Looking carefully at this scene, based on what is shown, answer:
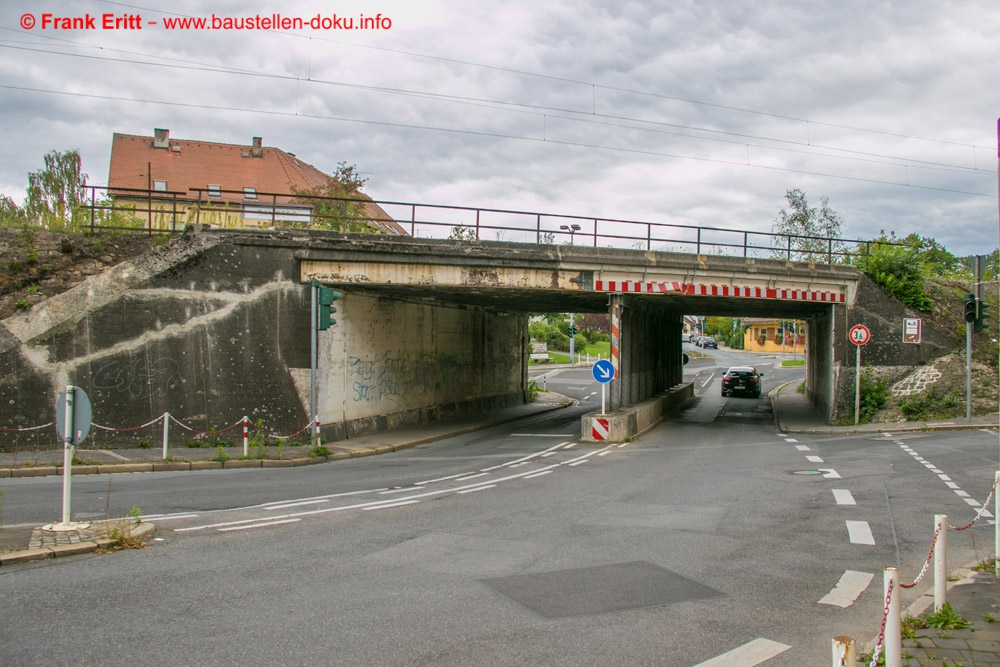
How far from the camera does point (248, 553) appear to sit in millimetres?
7703

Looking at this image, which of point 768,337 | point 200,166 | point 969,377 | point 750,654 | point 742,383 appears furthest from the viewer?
point 768,337

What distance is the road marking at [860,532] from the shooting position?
8375mm

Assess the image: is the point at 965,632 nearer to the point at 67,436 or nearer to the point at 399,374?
the point at 67,436

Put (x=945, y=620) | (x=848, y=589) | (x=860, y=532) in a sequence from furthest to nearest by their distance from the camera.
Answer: (x=860, y=532), (x=848, y=589), (x=945, y=620)

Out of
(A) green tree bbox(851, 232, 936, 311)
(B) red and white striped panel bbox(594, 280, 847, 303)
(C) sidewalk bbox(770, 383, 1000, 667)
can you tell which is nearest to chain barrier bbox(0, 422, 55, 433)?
(B) red and white striped panel bbox(594, 280, 847, 303)

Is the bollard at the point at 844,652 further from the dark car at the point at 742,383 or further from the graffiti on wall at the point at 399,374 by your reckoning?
the dark car at the point at 742,383

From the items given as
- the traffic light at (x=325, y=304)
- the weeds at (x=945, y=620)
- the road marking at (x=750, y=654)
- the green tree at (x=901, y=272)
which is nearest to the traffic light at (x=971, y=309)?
the green tree at (x=901, y=272)

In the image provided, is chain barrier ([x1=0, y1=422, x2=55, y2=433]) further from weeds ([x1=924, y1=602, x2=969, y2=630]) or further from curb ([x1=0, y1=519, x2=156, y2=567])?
weeds ([x1=924, y1=602, x2=969, y2=630])

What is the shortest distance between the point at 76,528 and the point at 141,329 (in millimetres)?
9248

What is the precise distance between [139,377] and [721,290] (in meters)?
16.3

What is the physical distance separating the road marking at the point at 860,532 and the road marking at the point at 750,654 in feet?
12.2

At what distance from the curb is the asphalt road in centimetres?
18

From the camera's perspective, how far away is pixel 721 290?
73.2 ft

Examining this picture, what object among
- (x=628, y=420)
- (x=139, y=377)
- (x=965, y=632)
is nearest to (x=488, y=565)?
(x=965, y=632)
